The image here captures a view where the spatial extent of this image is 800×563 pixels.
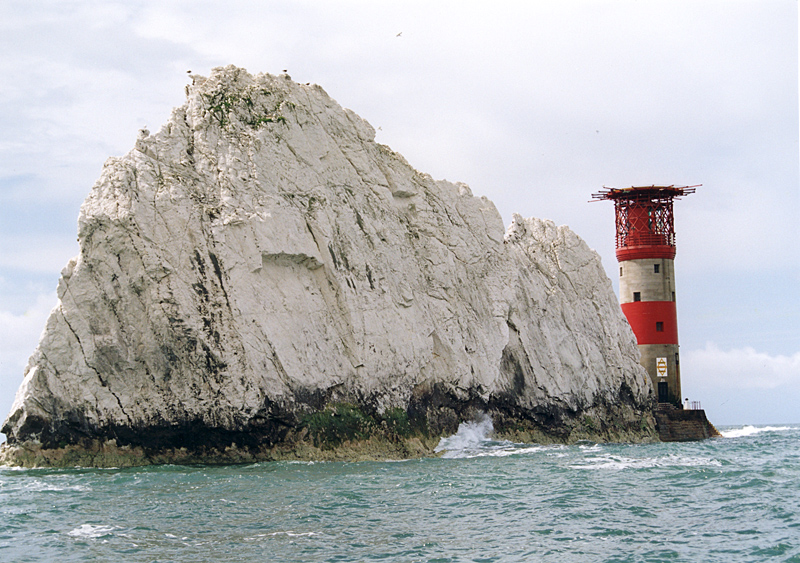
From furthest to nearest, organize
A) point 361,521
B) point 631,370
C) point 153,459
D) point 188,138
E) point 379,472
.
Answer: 1. point 631,370
2. point 188,138
3. point 153,459
4. point 379,472
5. point 361,521

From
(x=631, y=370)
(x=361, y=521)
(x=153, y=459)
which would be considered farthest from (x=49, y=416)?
(x=631, y=370)

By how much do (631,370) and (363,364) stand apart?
50.8 ft

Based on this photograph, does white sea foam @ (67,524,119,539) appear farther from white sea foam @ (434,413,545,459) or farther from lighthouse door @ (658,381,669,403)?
lighthouse door @ (658,381,669,403)

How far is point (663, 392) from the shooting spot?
40.8 metres

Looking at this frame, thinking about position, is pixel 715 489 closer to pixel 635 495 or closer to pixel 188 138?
pixel 635 495

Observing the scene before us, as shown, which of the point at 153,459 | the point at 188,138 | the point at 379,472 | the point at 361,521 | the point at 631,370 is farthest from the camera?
the point at 631,370

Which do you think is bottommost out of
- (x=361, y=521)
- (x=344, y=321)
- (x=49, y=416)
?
(x=361, y=521)

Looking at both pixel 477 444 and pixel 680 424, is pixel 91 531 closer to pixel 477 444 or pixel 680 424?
pixel 477 444

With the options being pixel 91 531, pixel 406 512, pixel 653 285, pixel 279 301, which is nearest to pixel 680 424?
pixel 653 285

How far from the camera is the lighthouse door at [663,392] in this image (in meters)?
40.8

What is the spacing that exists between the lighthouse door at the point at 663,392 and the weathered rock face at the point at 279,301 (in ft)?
26.1

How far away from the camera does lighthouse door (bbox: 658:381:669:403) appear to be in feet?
134

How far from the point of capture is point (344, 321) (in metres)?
26.3

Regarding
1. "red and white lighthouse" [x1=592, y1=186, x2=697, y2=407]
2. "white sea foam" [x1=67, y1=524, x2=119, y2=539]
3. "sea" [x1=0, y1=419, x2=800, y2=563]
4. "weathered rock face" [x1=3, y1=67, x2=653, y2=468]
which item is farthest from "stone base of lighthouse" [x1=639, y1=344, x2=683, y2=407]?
"white sea foam" [x1=67, y1=524, x2=119, y2=539]
